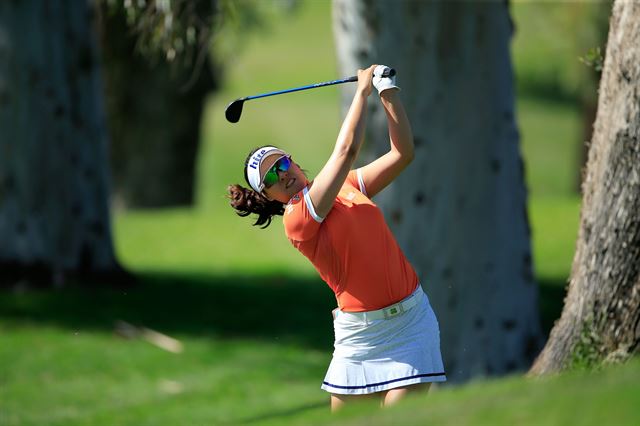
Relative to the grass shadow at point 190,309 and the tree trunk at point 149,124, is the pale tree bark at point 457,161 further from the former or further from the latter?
the tree trunk at point 149,124

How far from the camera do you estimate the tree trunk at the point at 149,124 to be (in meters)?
21.8

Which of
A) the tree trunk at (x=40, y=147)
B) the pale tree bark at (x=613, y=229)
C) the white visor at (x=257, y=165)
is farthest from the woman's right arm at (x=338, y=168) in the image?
the tree trunk at (x=40, y=147)

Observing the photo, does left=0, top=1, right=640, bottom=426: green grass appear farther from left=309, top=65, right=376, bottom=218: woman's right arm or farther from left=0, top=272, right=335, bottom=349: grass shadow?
left=309, top=65, right=376, bottom=218: woman's right arm

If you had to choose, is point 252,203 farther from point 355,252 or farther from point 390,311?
point 390,311

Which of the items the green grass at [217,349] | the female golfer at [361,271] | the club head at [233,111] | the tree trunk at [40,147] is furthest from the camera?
the tree trunk at [40,147]

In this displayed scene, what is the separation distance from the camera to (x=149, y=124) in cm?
2244

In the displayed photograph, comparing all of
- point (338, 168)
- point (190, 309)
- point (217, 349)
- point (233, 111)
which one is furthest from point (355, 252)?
point (190, 309)

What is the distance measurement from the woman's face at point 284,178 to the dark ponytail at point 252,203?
0.14 m

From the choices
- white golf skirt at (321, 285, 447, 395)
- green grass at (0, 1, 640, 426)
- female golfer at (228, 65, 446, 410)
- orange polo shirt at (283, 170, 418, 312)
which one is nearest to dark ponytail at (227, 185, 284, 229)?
female golfer at (228, 65, 446, 410)

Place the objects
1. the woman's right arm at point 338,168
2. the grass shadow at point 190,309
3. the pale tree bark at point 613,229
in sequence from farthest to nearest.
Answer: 1. the grass shadow at point 190,309
2. the pale tree bark at point 613,229
3. the woman's right arm at point 338,168

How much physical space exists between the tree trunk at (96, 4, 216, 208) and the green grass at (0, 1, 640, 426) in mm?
2235

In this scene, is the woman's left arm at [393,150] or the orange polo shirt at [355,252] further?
the woman's left arm at [393,150]

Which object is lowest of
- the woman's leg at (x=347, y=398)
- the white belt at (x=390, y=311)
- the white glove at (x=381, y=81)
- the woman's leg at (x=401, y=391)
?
the woman's leg at (x=347, y=398)

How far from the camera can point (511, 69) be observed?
10.2 metres
